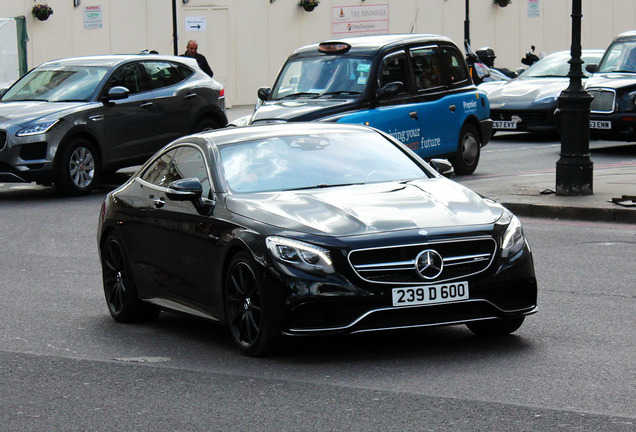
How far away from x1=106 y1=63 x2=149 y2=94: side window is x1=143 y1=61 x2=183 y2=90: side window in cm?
11

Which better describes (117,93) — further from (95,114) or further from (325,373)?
(325,373)

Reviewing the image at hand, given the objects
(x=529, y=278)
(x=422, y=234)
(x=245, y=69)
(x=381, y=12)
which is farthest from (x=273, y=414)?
(x=381, y=12)

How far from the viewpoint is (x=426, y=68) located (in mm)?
18312

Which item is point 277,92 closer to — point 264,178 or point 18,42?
point 264,178

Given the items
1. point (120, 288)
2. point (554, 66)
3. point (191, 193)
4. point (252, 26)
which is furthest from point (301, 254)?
point (252, 26)

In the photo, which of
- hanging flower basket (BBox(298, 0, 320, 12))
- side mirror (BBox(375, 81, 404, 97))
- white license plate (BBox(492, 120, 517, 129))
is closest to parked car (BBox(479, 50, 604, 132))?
white license plate (BBox(492, 120, 517, 129))

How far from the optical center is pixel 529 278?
775 cm

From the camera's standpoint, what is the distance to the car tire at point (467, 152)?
1891cm

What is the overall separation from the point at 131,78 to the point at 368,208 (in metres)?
12.0

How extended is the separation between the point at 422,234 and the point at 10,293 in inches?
169

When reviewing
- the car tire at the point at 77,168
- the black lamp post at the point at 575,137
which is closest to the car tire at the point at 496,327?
the black lamp post at the point at 575,137

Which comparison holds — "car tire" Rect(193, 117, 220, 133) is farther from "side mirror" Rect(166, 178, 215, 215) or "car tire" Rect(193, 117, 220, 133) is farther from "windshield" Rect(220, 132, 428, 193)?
"side mirror" Rect(166, 178, 215, 215)

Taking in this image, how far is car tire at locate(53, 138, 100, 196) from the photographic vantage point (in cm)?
1778

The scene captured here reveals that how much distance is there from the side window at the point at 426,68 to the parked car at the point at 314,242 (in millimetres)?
8921
